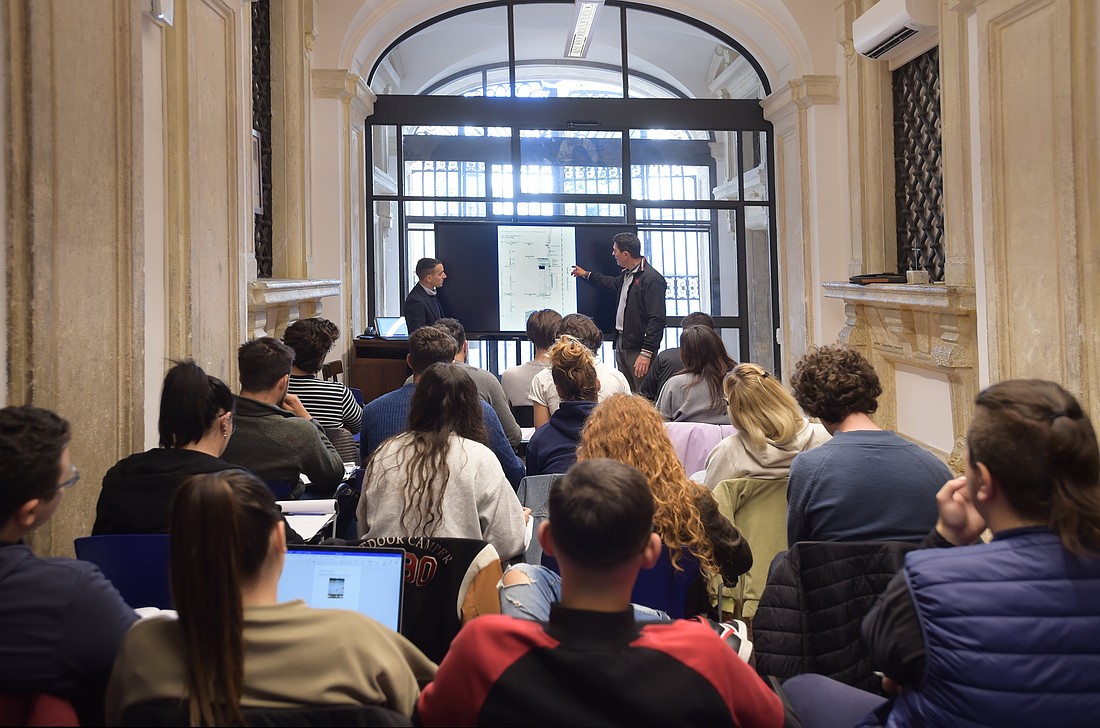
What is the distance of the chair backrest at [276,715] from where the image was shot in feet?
4.57

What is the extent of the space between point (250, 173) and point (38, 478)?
5.11m

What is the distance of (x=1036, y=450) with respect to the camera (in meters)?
1.63

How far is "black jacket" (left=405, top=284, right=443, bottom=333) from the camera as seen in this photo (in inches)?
310

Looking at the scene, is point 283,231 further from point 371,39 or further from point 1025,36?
point 1025,36

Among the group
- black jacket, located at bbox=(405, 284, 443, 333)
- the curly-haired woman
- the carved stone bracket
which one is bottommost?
the curly-haired woman

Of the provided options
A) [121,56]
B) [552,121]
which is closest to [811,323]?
[552,121]

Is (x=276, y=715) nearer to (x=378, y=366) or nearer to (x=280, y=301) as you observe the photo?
(x=280, y=301)

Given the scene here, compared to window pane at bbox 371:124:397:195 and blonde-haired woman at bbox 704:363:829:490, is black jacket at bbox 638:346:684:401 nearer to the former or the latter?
blonde-haired woman at bbox 704:363:829:490

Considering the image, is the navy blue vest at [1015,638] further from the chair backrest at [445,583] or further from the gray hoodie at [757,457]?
the gray hoodie at [757,457]

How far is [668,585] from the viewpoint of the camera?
2.52 meters

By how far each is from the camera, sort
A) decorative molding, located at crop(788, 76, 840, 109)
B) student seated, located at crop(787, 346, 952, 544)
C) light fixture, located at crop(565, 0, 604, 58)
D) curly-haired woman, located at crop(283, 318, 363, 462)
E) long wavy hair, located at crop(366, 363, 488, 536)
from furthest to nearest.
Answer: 1. decorative molding, located at crop(788, 76, 840, 109)
2. light fixture, located at crop(565, 0, 604, 58)
3. curly-haired woman, located at crop(283, 318, 363, 462)
4. long wavy hair, located at crop(366, 363, 488, 536)
5. student seated, located at crop(787, 346, 952, 544)

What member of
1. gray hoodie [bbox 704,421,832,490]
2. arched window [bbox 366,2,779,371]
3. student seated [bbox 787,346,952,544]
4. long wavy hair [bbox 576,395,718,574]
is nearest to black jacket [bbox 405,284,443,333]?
arched window [bbox 366,2,779,371]

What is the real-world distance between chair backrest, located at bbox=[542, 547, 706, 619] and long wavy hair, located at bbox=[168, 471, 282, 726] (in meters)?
1.12

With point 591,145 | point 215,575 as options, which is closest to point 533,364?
point 215,575
